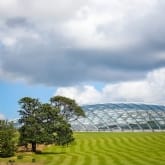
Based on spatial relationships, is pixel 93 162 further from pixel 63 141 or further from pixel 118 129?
pixel 118 129

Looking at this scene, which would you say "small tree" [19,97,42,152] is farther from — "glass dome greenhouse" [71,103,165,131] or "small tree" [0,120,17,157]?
"glass dome greenhouse" [71,103,165,131]

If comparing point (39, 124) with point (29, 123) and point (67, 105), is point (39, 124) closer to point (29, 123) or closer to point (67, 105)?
point (29, 123)

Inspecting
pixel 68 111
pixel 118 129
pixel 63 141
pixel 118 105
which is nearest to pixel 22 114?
pixel 63 141

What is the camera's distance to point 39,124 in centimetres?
7019

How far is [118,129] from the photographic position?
140 meters

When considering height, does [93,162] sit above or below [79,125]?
below

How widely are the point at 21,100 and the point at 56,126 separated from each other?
A: 7166 millimetres

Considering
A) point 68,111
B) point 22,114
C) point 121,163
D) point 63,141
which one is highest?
point 68,111

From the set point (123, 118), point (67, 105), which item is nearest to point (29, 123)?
point (67, 105)

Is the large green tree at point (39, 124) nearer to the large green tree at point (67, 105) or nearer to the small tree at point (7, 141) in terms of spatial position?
the small tree at point (7, 141)

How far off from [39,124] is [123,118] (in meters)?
78.2

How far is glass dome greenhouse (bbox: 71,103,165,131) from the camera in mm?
140750

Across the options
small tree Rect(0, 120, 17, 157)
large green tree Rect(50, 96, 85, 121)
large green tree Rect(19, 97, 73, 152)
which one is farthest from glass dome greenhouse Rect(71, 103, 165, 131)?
Answer: small tree Rect(0, 120, 17, 157)

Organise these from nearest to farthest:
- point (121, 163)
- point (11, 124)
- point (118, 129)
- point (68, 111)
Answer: point (121, 163) → point (11, 124) → point (68, 111) → point (118, 129)
